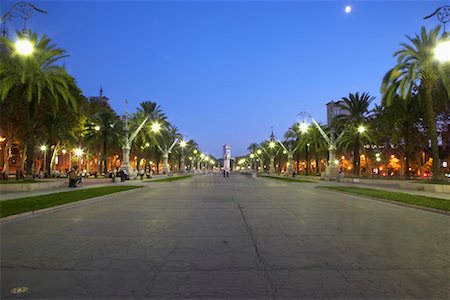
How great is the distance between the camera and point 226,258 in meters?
7.95

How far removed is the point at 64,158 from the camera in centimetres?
11169

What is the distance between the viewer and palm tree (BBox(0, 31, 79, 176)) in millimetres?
28822

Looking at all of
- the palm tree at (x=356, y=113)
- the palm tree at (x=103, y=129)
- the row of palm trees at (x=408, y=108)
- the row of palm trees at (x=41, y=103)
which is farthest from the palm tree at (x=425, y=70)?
the palm tree at (x=103, y=129)

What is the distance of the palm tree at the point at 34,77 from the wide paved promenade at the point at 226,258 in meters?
18.7

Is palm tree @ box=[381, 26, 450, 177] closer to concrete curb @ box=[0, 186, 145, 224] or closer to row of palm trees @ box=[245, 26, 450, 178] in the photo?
row of palm trees @ box=[245, 26, 450, 178]

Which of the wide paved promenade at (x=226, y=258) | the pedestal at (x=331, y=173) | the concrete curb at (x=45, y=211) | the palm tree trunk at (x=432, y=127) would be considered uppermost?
the palm tree trunk at (x=432, y=127)

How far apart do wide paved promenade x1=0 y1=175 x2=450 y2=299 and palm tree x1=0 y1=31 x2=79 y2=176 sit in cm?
1866

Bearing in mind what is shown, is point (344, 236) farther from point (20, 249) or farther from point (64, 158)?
point (64, 158)

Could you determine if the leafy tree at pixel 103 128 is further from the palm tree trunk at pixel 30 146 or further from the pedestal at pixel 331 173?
the pedestal at pixel 331 173

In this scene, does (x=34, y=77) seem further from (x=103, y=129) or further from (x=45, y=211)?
(x=103, y=129)

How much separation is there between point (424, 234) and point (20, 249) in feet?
33.2

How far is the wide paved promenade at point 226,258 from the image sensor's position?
597 centimetres

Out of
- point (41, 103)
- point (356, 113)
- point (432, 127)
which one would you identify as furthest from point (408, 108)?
point (41, 103)

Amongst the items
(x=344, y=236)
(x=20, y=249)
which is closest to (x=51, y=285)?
(x=20, y=249)
